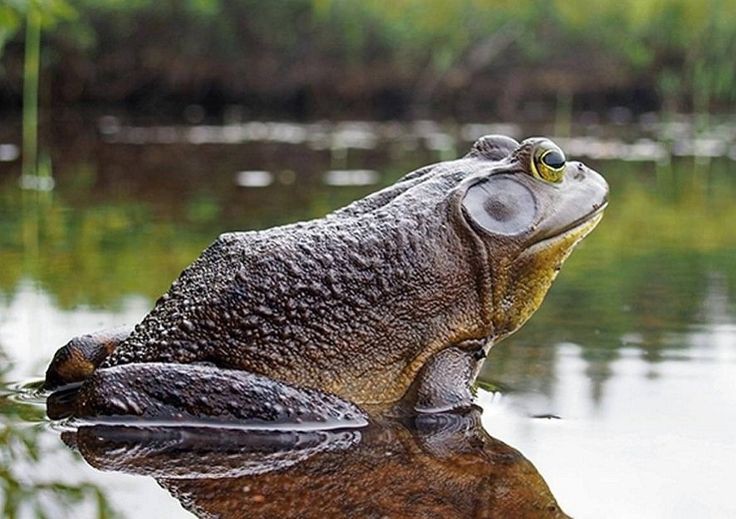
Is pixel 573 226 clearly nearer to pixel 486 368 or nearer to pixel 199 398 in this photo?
pixel 486 368

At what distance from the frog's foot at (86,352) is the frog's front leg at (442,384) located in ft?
3.19

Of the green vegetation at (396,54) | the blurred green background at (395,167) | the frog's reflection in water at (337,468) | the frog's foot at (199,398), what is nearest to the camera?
the frog's reflection in water at (337,468)

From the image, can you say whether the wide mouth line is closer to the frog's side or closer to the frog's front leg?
the frog's side

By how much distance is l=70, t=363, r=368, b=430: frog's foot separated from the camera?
3.52 meters

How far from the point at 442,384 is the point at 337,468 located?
0.59 m

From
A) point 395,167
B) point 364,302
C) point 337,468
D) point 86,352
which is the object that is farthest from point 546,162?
point 395,167

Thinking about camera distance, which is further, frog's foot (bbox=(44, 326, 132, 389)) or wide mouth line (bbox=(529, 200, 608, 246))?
frog's foot (bbox=(44, 326, 132, 389))

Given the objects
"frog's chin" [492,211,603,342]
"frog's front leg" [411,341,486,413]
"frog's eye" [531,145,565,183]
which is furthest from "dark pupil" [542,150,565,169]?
"frog's front leg" [411,341,486,413]

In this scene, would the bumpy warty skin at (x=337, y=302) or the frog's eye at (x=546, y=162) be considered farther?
the frog's eye at (x=546, y=162)

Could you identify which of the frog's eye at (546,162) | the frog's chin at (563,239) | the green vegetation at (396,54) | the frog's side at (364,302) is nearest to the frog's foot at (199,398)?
the frog's side at (364,302)

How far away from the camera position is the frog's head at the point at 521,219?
12.5ft

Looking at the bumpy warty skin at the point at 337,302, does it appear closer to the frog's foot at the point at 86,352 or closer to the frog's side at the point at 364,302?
the frog's side at the point at 364,302

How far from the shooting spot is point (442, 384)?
376cm

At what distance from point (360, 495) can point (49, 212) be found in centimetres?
592
